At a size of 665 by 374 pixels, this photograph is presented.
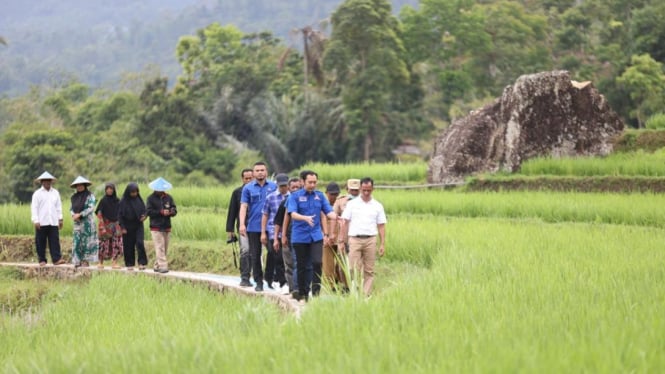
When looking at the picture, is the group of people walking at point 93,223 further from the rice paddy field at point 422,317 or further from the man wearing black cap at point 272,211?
the man wearing black cap at point 272,211

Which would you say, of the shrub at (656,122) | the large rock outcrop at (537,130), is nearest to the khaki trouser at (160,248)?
the large rock outcrop at (537,130)

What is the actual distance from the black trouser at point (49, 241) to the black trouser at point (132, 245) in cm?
127

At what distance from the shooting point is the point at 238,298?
9.98 m

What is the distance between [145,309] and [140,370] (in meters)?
4.20

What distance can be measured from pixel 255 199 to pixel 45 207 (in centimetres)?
449

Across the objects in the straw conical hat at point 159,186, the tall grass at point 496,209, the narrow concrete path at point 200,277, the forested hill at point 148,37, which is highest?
the forested hill at point 148,37

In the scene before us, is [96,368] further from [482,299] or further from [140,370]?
[482,299]

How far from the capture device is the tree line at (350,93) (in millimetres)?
33125

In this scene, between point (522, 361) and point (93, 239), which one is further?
point (93, 239)

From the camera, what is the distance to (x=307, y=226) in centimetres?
907

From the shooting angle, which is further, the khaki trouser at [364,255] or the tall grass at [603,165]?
the tall grass at [603,165]

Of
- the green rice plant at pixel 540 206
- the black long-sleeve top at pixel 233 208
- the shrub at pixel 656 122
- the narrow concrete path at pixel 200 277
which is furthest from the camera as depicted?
the shrub at pixel 656 122

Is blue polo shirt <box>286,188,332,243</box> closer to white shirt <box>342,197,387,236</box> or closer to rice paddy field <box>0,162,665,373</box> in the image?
white shirt <box>342,197,387,236</box>

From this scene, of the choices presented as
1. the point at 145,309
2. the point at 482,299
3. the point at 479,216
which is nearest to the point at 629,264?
the point at 482,299
